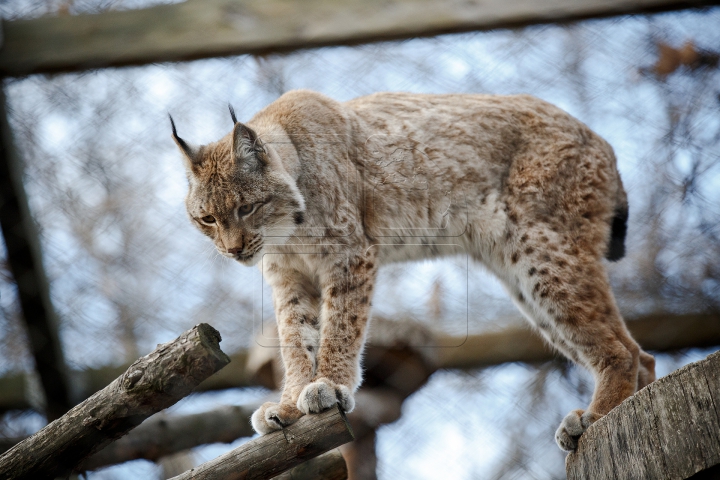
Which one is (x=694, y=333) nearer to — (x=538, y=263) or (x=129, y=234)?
(x=538, y=263)

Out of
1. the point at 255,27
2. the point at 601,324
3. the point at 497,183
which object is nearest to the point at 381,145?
Answer: the point at 497,183

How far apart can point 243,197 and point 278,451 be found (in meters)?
0.98

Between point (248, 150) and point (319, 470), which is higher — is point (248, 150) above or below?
above

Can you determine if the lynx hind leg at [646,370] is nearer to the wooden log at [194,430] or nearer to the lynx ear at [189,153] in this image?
the wooden log at [194,430]

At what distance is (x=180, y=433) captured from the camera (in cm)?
276

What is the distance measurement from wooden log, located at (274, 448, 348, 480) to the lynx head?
744 millimetres

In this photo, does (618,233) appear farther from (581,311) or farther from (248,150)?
(248,150)

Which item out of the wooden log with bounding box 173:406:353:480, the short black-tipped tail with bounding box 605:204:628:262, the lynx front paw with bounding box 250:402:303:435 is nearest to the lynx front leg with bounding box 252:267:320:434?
the lynx front paw with bounding box 250:402:303:435

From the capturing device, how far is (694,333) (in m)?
3.05

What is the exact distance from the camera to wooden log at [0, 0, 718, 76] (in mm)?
2641

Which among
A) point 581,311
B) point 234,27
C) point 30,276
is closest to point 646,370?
point 581,311

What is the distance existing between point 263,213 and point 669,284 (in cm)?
187

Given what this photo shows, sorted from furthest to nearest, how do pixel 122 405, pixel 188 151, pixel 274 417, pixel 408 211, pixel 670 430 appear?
pixel 408 211 → pixel 188 151 → pixel 274 417 → pixel 122 405 → pixel 670 430

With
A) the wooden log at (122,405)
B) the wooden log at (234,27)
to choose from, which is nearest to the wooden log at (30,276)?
the wooden log at (234,27)
